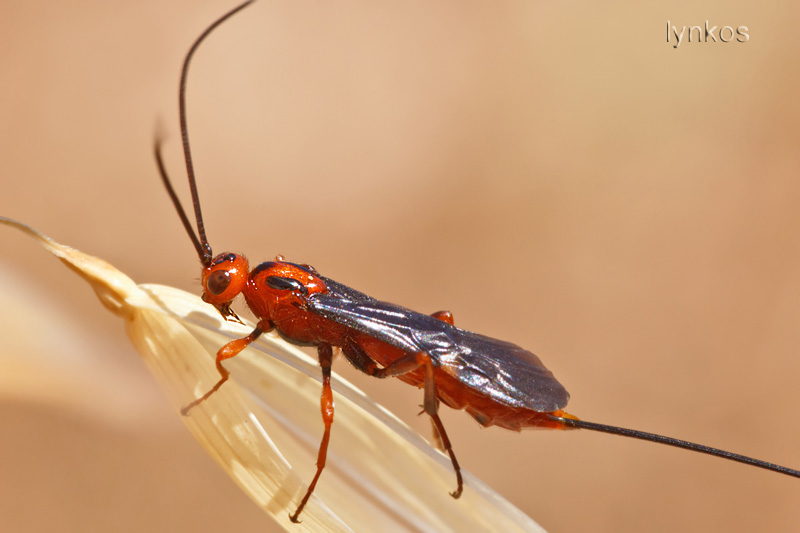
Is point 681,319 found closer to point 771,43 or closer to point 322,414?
point 771,43

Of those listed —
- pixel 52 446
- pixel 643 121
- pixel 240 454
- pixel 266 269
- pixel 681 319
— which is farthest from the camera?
pixel 643 121

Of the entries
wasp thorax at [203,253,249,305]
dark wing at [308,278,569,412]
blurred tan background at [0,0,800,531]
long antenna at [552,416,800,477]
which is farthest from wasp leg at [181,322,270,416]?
blurred tan background at [0,0,800,531]

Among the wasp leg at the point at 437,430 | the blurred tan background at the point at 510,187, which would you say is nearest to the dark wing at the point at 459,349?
the wasp leg at the point at 437,430

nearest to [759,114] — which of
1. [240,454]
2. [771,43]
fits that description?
[771,43]

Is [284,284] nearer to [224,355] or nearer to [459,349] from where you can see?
[224,355]

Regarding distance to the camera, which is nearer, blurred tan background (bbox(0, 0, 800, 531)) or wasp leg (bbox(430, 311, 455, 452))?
wasp leg (bbox(430, 311, 455, 452))

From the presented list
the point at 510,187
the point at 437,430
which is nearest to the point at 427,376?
the point at 437,430

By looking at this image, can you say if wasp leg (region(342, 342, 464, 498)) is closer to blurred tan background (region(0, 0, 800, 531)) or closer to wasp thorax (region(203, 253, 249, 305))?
wasp thorax (region(203, 253, 249, 305))
